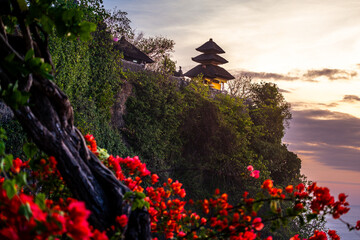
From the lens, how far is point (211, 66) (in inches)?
1291

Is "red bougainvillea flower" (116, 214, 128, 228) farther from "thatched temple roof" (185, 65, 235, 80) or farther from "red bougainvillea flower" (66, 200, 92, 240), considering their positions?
"thatched temple roof" (185, 65, 235, 80)

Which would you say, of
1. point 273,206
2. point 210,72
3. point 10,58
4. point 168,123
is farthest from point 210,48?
point 10,58

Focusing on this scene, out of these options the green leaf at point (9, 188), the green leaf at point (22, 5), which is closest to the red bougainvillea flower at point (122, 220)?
the green leaf at point (9, 188)

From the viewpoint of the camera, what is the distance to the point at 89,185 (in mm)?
3004

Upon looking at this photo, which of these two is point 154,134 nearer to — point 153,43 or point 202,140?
point 202,140

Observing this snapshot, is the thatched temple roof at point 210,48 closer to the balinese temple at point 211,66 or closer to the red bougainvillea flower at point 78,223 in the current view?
the balinese temple at point 211,66

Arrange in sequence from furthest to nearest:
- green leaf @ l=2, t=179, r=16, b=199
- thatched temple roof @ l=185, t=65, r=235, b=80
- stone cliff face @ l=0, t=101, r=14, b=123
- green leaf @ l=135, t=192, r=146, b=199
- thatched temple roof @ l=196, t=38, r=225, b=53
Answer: thatched temple roof @ l=196, t=38, r=225, b=53, thatched temple roof @ l=185, t=65, r=235, b=80, stone cliff face @ l=0, t=101, r=14, b=123, green leaf @ l=135, t=192, r=146, b=199, green leaf @ l=2, t=179, r=16, b=199

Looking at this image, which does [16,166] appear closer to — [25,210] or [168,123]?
[25,210]

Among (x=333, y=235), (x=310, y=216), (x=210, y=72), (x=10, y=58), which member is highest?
(x=210, y=72)

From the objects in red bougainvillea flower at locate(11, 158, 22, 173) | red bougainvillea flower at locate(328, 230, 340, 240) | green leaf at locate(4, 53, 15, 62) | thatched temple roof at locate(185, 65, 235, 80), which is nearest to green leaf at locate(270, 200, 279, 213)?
red bougainvillea flower at locate(328, 230, 340, 240)

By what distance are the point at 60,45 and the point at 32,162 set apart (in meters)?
7.72

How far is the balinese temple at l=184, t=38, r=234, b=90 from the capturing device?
32188 mm

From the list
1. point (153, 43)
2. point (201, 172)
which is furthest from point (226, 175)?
point (153, 43)

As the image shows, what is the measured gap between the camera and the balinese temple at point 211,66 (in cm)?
3219
